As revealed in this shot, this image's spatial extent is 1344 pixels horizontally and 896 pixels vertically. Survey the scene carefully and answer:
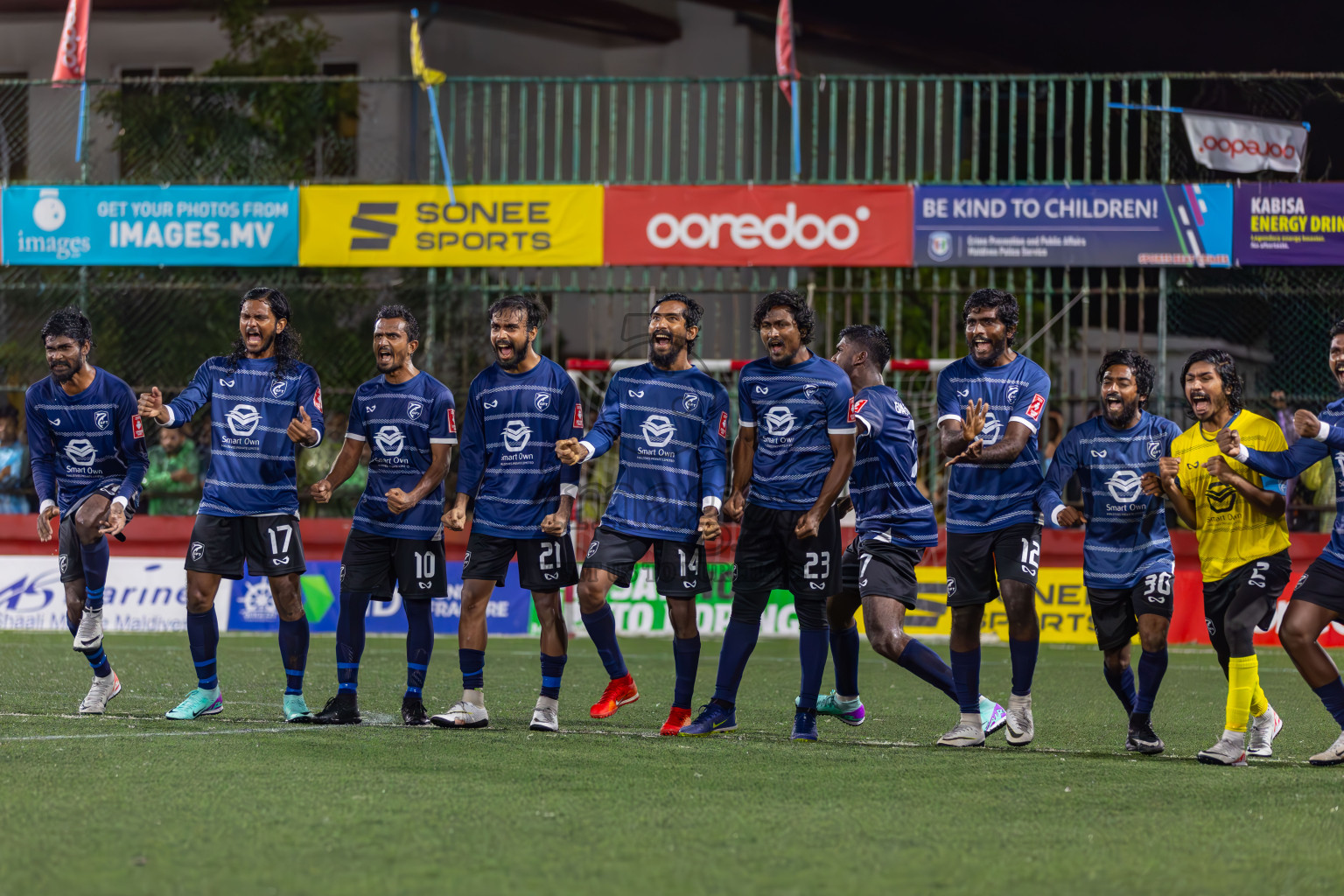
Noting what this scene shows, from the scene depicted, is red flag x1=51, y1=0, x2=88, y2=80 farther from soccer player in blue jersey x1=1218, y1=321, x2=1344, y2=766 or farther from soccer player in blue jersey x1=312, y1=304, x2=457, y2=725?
soccer player in blue jersey x1=1218, y1=321, x2=1344, y2=766

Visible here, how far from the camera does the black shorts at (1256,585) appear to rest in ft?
23.0

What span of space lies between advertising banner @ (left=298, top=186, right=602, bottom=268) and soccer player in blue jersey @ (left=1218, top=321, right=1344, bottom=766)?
9886mm

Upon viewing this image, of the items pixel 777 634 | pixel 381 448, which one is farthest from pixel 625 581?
pixel 777 634

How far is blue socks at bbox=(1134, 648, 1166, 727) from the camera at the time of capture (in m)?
7.20

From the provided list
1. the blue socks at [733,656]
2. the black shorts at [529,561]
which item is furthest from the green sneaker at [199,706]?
the blue socks at [733,656]

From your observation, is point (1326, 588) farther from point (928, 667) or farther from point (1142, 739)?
point (928, 667)

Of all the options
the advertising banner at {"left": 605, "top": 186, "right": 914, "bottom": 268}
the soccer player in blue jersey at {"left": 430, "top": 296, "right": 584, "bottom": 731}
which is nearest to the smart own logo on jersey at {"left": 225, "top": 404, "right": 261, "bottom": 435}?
the soccer player in blue jersey at {"left": 430, "top": 296, "right": 584, "bottom": 731}

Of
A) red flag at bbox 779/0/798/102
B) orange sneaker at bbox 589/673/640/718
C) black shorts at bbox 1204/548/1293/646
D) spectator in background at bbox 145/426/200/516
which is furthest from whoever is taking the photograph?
red flag at bbox 779/0/798/102

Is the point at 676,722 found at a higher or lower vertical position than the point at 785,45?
lower

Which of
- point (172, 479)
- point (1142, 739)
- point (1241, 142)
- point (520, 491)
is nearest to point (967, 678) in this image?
point (1142, 739)

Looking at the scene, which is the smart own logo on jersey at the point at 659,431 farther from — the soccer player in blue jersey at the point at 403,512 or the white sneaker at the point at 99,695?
the white sneaker at the point at 99,695

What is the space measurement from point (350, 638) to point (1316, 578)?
471 centimetres

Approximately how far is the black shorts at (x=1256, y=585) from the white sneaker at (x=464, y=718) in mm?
3535

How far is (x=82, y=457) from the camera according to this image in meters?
8.29
